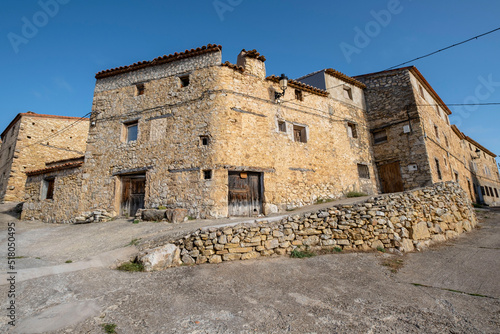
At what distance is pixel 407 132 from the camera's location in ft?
44.3

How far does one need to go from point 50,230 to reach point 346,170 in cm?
1423

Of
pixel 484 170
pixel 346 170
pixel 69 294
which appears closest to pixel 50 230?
pixel 69 294

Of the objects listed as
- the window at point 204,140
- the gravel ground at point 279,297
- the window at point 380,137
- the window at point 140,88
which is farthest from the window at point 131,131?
the window at point 380,137

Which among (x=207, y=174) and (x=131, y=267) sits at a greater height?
(x=207, y=174)

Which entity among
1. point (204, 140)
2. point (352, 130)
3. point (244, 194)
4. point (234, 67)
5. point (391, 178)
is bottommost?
point (244, 194)

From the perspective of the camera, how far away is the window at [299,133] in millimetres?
12383

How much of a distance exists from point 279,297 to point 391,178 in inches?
506

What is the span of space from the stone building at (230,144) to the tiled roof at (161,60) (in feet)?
0.17

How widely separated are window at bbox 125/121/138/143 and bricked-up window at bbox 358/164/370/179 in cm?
1275

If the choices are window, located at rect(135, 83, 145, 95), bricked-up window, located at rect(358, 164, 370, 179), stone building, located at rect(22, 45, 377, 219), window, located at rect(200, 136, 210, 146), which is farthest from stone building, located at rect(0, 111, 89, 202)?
bricked-up window, located at rect(358, 164, 370, 179)

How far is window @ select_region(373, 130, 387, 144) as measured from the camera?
14527 mm

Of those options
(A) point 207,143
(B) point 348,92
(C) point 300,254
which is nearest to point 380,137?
(B) point 348,92

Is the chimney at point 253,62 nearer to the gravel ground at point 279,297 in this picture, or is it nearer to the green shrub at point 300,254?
the green shrub at point 300,254

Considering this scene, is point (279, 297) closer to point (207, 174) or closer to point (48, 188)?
point (207, 174)
